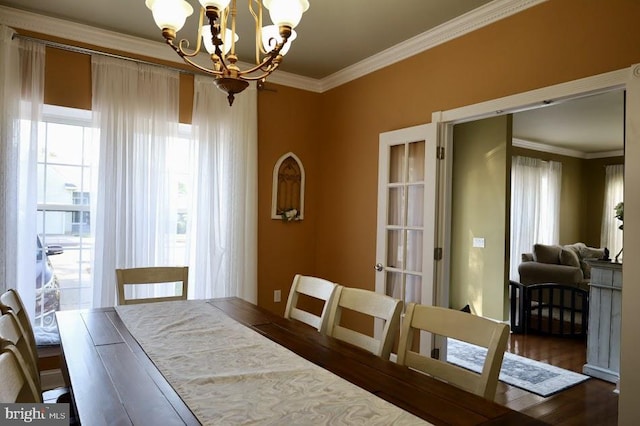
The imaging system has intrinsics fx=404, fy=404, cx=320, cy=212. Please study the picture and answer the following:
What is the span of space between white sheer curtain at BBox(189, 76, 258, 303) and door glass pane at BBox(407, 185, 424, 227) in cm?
146

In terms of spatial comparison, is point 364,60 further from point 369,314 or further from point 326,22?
point 369,314

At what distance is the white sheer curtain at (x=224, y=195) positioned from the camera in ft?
11.9

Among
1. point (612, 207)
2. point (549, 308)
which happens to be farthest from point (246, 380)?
point (612, 207)

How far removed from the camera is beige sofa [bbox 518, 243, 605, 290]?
5109 mm

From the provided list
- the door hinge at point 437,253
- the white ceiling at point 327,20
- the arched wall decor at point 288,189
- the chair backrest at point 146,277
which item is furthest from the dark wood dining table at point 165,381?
the arched wall decor at point 288,189

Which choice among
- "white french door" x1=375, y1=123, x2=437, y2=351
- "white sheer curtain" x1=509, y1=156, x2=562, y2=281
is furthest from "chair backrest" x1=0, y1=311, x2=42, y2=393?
"white sheer curtain" x1=509, y1=156, x2=562, y2=281

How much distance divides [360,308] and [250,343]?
1.74 feet

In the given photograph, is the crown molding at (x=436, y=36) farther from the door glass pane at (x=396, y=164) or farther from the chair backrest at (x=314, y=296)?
the chair backrest at (x=314, y=296)

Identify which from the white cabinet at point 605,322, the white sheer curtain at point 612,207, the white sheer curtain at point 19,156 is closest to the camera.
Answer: the white sheer curtain at point 19,156

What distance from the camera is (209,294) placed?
3.64 metres

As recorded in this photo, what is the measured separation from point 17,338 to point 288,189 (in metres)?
3.00

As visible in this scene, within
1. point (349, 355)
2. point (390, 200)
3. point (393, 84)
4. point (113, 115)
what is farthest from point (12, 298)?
point (393, 84)

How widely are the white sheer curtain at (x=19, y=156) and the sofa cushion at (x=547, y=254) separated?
6082 millimetres

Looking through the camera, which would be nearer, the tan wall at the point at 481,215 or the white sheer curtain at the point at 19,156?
the white sheer curtain at the point at 19,156
